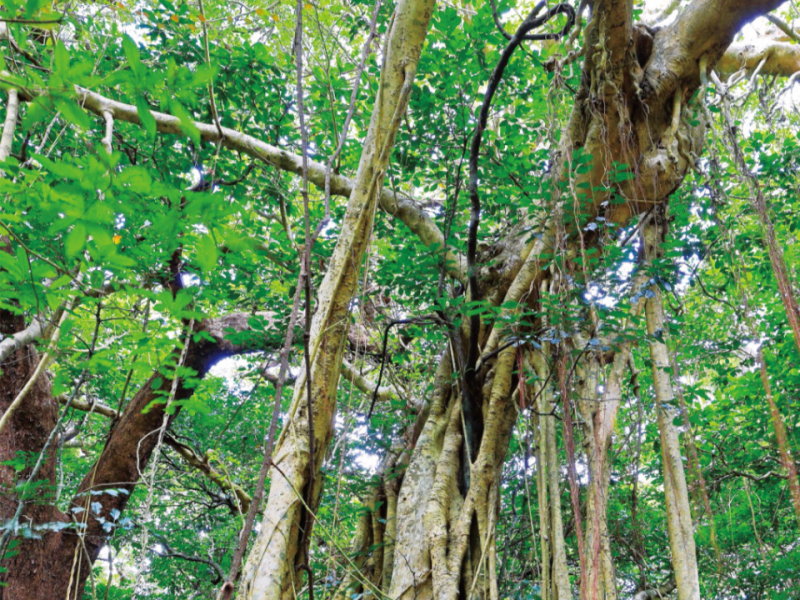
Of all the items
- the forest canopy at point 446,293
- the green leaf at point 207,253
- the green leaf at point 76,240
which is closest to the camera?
the green leaf at point 76,240

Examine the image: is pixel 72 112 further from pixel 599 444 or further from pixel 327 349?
pixel 599 444

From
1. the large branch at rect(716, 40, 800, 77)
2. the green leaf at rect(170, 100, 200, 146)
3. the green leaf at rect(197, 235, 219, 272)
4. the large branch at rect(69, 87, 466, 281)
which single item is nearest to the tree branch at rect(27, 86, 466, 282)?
the large branch at rect(69, 87, 466, 281)

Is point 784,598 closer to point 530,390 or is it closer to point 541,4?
point 530,390

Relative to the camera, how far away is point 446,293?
3123 mm

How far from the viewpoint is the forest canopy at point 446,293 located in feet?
5.98

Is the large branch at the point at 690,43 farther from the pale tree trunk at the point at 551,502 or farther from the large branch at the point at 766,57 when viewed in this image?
the pale tree trunk at the point at 551,502

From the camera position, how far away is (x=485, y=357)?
2.96 meters

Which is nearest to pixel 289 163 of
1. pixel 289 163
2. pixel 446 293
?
pixel 289 163

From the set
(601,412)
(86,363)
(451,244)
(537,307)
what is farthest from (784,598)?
(86,363)

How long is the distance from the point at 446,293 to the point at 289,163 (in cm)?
125

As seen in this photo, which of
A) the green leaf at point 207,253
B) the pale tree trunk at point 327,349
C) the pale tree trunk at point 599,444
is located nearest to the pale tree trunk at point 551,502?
the pale tree trunk at point 599,444

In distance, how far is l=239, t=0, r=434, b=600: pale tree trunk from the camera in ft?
5.24

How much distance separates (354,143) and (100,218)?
2.94 meters

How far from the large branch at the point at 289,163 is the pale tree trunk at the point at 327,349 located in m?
1.00
